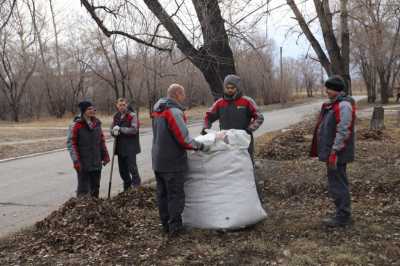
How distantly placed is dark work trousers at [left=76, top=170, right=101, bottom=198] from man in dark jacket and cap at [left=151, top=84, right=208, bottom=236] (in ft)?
5.78

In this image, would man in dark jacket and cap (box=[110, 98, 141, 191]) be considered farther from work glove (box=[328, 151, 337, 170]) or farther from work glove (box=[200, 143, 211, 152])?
work glove (box=[328, 151, 337, 170])

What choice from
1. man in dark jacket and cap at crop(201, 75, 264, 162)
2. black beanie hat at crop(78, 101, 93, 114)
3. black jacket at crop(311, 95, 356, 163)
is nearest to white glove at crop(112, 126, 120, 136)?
black beanie hat at crop(78, 101, 93, 114)

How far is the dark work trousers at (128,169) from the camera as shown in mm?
7121

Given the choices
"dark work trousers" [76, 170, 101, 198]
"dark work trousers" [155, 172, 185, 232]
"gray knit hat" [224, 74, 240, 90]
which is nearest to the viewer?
"dark work trousers" [155, 172, 185, 232]

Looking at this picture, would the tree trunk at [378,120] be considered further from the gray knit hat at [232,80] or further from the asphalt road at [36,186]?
the gray knit hat at [232,80]

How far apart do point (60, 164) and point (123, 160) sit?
5.25 m

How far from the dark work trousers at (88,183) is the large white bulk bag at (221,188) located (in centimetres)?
185

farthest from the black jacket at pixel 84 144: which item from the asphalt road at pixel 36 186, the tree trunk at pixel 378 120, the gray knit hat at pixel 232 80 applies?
the tree trunk at pixel 378 120

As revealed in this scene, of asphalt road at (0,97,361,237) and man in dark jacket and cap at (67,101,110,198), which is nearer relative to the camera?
man in dark jacket and cap at (67,101,110,198)

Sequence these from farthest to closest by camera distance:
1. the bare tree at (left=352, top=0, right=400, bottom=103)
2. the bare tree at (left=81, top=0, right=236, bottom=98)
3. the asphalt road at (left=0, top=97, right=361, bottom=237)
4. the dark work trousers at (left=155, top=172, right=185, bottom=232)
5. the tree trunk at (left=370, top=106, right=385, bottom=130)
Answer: the bare tree at (left=352, top=0, right=400, bottom=103)
the tree trunk at (left=370, top=106, right=385, bottom=130)
the bare tree at (left=81, top=0, right=236, bottom=98)
the asphalt road at (left=0, top=97, right=361, bottom=237)
the dark work trousers at (left=155, top=172, right=185, bottom=232)

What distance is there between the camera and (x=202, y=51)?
25.4ft

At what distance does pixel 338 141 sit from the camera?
4.62m

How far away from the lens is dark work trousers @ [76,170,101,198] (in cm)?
615

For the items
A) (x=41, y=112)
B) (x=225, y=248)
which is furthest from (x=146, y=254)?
(x=41, y=112)
